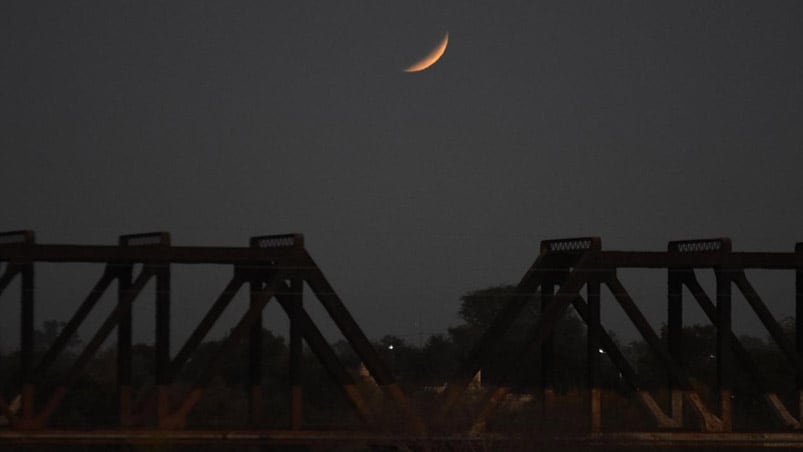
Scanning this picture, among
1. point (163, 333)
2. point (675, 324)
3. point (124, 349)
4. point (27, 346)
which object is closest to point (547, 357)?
point (675, 324)

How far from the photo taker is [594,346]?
24.5m

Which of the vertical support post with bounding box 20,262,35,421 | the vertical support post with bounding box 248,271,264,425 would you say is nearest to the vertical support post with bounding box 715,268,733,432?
the vertical support post with bounding box 248,271,264,425

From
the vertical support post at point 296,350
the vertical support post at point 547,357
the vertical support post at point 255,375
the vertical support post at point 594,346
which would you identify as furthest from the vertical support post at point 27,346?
the vertical support post at point 594,346

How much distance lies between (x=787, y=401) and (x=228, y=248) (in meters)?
16.1

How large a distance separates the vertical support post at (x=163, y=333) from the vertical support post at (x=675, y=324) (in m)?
7.98

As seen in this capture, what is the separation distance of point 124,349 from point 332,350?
9.95 ft

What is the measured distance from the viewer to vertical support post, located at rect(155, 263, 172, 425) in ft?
75.9

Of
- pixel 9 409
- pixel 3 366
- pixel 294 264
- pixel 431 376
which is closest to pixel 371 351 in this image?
pixel 294 264

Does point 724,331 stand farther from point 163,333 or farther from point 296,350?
point 163,333

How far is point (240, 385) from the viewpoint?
37.0 metres

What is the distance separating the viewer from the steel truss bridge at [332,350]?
22.8m

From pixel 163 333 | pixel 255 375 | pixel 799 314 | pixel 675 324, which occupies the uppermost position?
pixel 799 314

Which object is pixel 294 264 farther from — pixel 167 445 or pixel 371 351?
pixel 167 445

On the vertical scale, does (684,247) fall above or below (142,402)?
above
